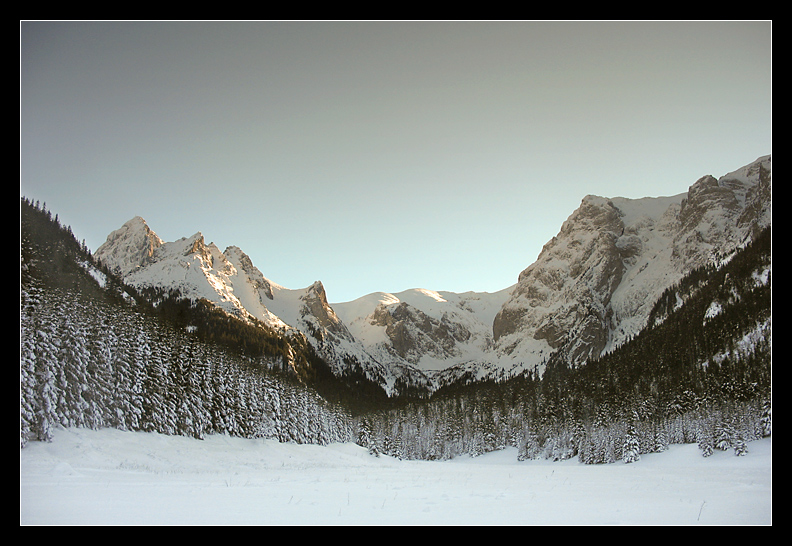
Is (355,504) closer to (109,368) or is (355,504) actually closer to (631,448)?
(109,368)

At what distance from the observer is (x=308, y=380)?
467 ft

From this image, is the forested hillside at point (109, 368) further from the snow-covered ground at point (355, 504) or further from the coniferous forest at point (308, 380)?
the snow-covered ground at point (355, 504)

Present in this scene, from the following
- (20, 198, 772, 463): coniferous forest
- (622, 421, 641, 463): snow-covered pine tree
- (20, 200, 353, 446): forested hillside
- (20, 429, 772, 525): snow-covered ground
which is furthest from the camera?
(622, 421, 641, 463): snow-covered pine tree

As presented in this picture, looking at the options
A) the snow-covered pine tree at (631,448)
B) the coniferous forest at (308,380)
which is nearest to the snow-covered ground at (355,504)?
the coniferous forest at (308,380)

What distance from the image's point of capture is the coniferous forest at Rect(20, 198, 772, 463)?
3056 centimetres

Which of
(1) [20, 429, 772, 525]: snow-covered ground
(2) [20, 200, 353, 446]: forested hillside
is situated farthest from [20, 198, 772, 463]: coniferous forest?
(1) [20, 429, 772, 525]: snow-covered ground

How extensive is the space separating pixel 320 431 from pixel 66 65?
62.0 meters

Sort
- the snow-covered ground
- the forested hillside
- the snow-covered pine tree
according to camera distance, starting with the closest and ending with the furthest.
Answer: the snow-covered ground, the forested hillside, the snow-covered pine tree

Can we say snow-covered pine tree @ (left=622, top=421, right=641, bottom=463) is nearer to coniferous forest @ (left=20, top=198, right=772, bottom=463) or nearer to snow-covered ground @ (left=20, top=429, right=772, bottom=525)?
coniferous forest @ (left=20, top=198, right=772, bottom=463)

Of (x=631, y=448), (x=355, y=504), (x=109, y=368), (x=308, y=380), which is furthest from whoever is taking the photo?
(x=308, y=380)

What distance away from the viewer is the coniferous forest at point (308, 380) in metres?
30.6

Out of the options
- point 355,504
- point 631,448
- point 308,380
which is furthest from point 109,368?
point 308,380

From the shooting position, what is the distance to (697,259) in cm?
18812
